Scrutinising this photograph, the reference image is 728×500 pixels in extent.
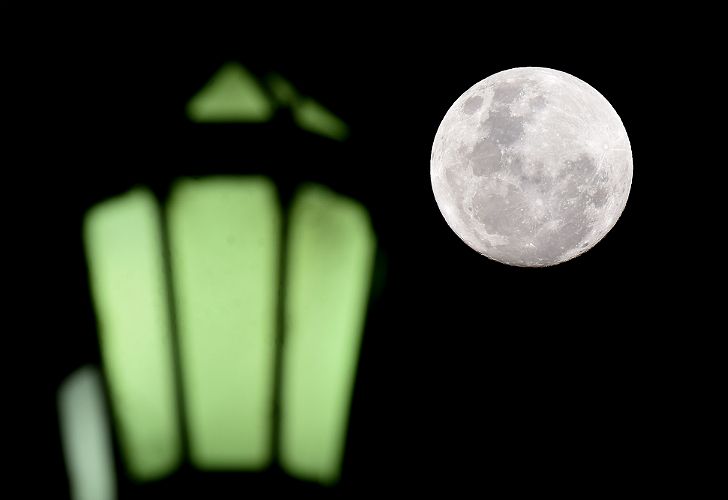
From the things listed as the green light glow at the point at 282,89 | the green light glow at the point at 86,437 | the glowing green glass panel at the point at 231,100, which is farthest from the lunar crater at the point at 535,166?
the green light glow at the point at 86,437

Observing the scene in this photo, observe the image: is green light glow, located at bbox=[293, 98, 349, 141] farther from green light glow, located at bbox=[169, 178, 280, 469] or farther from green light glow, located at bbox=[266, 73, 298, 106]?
green light glow, located at bbox=[169, 178, 280, 469]

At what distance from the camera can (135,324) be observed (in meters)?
2.35

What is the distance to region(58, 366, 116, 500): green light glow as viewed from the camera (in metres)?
2.33

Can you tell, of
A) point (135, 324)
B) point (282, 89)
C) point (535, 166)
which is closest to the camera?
point (535, 166)

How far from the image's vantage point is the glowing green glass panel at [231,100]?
220 centimetres

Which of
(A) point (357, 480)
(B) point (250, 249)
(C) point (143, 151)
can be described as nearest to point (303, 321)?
(B) point (250, 249)

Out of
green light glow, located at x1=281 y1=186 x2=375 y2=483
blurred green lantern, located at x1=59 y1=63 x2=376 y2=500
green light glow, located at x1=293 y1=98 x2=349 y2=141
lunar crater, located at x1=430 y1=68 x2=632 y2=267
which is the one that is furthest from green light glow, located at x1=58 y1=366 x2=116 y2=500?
lunar crater, located at x1=430 y1=68 x2=632 y2=267

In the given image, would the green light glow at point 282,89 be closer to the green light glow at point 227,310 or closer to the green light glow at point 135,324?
the green light glow at point 227,310

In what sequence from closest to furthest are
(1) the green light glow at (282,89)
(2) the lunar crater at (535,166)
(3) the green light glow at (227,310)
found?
(2) the lunar crater at (535,166) < (1) the green light glow at (282,89) < (3) the green light glow at (227,310)

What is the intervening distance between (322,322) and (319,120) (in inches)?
28.3

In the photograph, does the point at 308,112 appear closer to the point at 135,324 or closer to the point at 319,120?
the point at 319,120

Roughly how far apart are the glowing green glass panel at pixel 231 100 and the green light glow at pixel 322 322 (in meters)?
0.32

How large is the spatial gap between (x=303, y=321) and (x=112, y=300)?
0.68 m

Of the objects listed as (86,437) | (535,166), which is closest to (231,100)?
(535,166)
